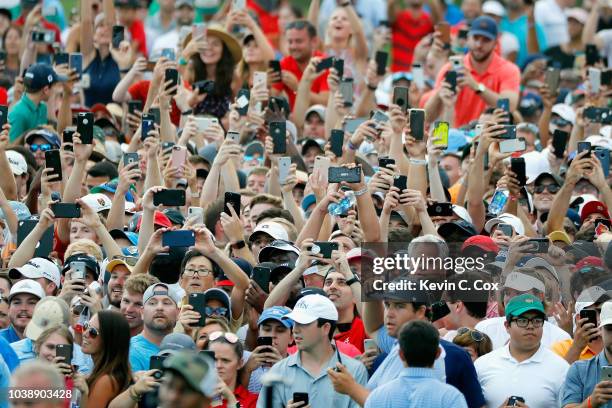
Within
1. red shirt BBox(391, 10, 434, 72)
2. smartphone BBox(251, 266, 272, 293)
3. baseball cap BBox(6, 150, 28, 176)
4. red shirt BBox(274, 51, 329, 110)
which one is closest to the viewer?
smartphone BBox(251, 266, 272, 293)

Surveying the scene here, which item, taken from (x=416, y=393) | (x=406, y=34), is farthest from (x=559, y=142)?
(x=406, y=34)

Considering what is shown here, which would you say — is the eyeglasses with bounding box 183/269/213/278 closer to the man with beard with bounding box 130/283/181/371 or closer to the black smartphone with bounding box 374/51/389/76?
the man with beard with bounding box 130/283/181/371

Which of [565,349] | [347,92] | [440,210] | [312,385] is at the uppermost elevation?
[347,92]

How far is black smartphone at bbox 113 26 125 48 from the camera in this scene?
16609 millimetres

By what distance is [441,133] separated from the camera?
42.8ft

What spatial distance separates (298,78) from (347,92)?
2128mm

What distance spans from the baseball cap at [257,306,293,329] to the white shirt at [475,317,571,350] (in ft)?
4.07

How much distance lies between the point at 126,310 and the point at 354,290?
1420 mm

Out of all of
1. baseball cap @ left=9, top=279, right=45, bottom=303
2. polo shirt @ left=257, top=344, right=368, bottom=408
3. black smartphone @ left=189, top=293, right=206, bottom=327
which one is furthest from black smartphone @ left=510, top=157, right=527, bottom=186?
baseball cap @ left=9, top=279, right=45, bottom=303

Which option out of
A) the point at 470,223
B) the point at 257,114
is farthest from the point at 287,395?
the point at 257,114

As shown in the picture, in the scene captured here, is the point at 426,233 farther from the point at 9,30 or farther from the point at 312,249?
the point at 9,30

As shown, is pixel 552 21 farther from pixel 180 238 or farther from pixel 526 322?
pixel 526 322

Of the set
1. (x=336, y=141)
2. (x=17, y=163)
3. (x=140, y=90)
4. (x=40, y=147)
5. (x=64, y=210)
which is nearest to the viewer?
Result: (x=64, y=210)

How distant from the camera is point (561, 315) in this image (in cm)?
1105
